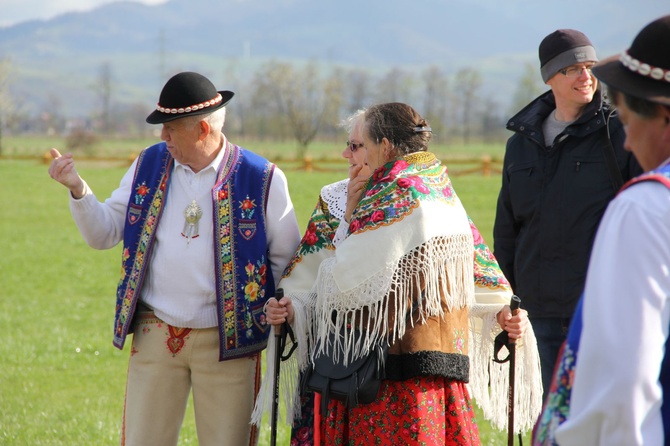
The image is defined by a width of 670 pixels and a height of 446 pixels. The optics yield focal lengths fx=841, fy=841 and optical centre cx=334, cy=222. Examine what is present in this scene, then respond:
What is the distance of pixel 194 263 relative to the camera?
145 inches

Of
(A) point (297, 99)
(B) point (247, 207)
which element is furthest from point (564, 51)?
(A) point (297, 99)

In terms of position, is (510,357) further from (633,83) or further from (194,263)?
(633,83)

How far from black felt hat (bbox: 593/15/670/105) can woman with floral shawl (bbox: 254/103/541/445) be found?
133 centimetres

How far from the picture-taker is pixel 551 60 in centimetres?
395

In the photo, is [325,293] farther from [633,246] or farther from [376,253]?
[633,246]

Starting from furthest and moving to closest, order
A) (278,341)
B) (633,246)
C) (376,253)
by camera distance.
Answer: (278,341)
(376,253)
(633,246)

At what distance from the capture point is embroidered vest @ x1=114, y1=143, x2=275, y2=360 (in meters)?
3.68

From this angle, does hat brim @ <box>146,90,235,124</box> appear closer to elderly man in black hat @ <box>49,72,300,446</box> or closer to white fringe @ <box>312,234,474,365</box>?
elderly man in black hat @ <box>49,72,300,446</box>

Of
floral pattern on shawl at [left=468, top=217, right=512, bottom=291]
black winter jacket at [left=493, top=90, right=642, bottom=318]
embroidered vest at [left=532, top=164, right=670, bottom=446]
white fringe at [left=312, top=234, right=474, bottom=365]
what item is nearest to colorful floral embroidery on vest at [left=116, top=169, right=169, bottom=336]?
white fringe at [left=312, top=234, right=474, bottom=365]

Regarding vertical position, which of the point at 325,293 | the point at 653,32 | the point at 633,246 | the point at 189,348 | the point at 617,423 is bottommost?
the point at 189,348

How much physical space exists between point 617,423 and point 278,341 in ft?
6.56

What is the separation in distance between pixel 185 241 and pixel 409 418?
126cm

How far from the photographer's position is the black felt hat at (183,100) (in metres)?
3.67

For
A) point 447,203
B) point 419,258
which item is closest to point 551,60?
point 447,203
